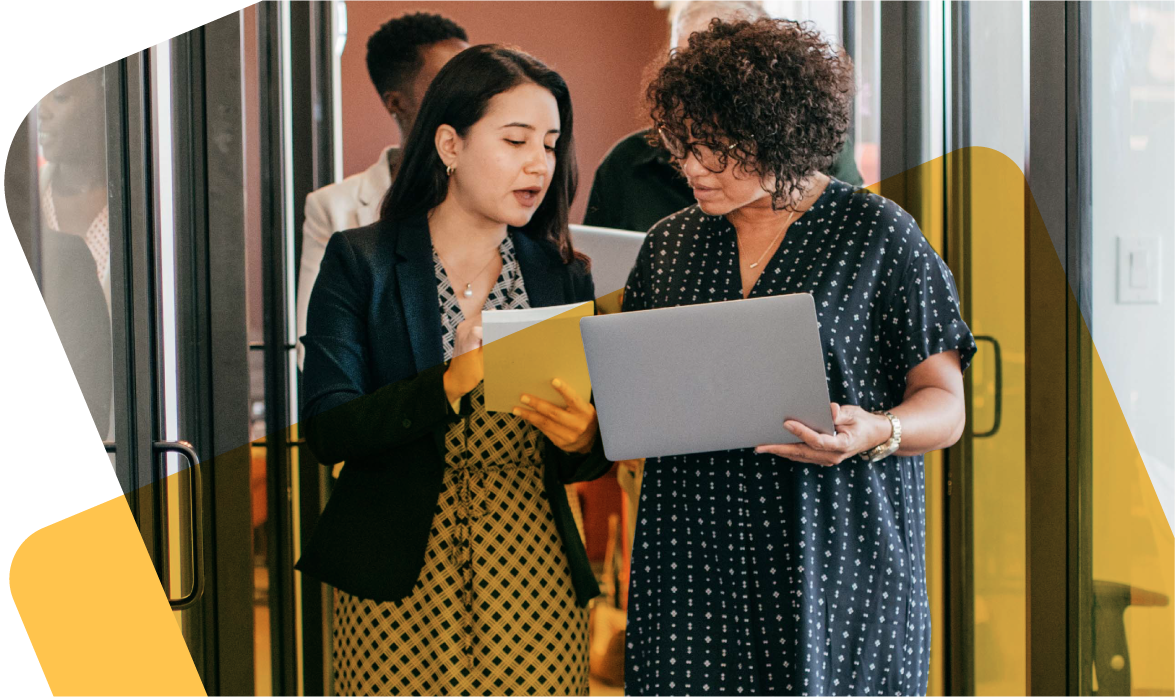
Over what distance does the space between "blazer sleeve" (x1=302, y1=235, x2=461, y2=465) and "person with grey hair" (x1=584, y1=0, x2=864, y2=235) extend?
0.47 m

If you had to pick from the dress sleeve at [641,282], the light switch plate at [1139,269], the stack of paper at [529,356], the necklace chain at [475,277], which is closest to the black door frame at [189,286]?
the necklace chain at [475,277]

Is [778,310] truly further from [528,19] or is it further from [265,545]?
[265,545]

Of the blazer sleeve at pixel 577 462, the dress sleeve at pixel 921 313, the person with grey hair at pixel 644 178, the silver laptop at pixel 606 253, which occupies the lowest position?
the blazer sleeve at pixel 577 462

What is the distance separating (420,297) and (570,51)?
0.57 metres

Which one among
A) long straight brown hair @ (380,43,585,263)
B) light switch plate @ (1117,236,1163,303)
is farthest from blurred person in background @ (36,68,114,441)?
light switch plate @ (1117,236,1163,303)

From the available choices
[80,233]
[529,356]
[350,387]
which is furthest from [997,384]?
[80,233]

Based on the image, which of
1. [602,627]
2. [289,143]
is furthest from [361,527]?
[289,143]

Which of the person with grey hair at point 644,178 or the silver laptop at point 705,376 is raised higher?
the person with grey hair at point 644,178

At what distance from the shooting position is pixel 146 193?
5.94 feet

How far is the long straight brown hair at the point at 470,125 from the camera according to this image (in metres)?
1.61

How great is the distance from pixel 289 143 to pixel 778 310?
3.77 feet

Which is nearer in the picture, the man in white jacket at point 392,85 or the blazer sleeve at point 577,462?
the blazer sleeve at point 577,462

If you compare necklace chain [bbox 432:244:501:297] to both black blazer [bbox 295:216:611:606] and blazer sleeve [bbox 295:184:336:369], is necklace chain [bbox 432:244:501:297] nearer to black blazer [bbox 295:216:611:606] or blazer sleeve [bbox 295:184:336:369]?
black blazer [bbox 295:216:611:606]

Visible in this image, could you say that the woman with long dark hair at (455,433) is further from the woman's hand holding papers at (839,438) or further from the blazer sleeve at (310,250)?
the woman's hand holding papers at (839,438)
